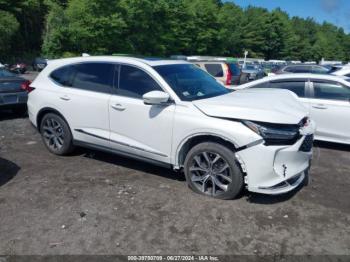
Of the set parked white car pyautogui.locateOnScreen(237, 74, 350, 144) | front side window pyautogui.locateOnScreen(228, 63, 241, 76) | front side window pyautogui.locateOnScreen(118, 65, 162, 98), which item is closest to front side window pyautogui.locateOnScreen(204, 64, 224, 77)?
→ front side window pyautogui.locateOnScreen(228, 63, 241, 76)

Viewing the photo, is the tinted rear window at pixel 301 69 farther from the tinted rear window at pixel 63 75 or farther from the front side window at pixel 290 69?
the tinted rear window at pixel 63 75

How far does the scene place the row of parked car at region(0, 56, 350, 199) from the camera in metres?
4.19

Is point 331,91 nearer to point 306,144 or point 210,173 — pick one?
point 306,144

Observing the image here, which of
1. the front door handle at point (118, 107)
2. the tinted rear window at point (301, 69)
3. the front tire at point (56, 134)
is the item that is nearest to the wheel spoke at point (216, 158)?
the front door handle at point (118, 107)

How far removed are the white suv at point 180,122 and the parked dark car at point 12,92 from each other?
305 centimetres

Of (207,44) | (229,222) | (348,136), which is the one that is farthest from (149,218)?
(207,44)

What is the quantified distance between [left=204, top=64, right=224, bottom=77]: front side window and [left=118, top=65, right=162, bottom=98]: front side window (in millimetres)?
8797

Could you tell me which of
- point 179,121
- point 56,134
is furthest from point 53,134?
point 179,121

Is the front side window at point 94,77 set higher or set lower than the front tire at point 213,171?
higher

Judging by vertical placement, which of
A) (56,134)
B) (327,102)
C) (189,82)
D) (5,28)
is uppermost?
(189,82)

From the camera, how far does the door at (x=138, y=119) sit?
4.78 metres

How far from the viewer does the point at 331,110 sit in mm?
6840

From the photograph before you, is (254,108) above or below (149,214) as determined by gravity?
above

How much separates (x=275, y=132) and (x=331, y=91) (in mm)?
3585
